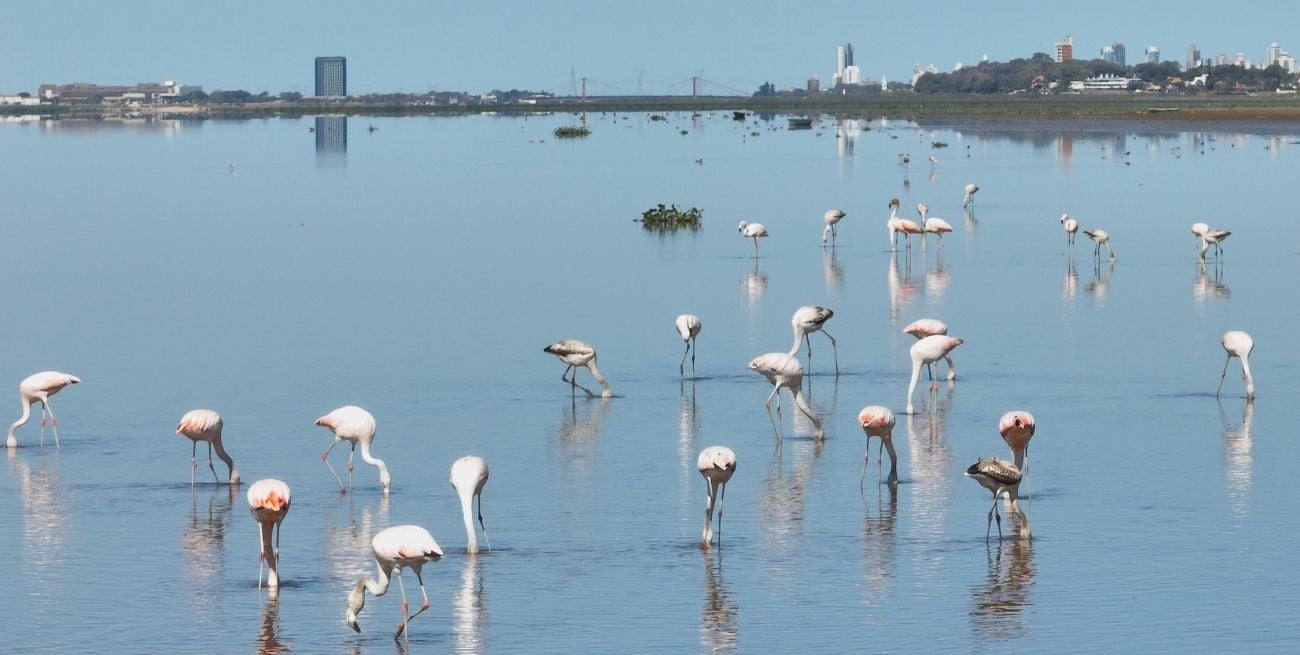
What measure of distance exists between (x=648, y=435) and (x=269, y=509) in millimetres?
5890

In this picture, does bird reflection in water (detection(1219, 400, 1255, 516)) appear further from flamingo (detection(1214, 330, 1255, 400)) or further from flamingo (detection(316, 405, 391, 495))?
flamingo (detection(316, 405, 391, 495))

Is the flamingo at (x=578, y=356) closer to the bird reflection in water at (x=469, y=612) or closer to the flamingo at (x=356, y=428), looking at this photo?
the flamingo at (x=356, y=428)

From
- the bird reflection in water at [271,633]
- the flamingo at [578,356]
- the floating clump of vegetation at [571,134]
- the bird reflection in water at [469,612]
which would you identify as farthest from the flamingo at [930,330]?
the floating clump of vegetation at [571,134]

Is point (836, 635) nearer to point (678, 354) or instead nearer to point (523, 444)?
point (523, 444)

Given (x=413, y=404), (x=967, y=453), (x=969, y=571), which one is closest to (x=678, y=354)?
(x=413, y=404)

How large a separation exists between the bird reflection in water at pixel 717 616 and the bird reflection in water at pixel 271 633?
232 cm

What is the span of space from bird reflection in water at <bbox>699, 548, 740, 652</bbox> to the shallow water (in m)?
0.03

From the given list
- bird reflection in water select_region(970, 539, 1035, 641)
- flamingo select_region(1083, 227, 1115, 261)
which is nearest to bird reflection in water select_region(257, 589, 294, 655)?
bird reflection in water select_region(970, 539, 1035, 641)

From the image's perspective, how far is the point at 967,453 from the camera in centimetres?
1590

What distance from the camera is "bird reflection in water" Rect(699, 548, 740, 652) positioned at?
10.9 meters

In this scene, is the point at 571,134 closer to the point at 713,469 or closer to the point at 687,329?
the point at 687,329

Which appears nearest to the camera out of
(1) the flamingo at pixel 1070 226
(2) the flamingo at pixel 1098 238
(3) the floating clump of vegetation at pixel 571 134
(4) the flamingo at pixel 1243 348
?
(4) the flamingo at pixel 1243 348

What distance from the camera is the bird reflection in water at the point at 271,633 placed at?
1073 cm

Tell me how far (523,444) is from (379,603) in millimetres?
4979
